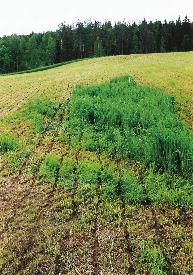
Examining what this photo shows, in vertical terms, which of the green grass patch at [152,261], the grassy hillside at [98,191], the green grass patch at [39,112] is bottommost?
the green grass patch at [152,261]

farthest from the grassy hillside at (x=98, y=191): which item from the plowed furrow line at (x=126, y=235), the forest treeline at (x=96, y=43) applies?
the forest treeline at (x=96, y=43)

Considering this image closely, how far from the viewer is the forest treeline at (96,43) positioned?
320ft

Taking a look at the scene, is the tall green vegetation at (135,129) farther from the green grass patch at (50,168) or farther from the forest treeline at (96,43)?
the forest treeline at (96,43)

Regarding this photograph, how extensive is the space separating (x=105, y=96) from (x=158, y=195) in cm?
833

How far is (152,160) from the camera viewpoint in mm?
9523

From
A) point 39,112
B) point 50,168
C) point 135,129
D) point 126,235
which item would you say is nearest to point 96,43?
point 39,112

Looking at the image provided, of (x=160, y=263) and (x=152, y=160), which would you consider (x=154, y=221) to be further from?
(x=152, y=160)

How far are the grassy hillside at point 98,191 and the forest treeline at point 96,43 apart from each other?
86988mm

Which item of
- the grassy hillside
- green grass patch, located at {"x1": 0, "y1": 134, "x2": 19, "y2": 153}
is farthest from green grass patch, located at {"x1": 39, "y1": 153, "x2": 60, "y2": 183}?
green grass patch, located at {"x1": 0, "y1": 134, "x2": 19, "y2": 153}

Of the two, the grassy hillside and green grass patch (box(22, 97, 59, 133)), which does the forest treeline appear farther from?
the grassy hillside

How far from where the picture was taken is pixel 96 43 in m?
100

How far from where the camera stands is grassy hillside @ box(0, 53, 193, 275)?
6.17m

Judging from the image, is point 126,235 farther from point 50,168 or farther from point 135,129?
point 135,129

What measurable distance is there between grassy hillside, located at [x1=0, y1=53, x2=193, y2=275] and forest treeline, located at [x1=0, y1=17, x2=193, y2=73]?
3425 inches
